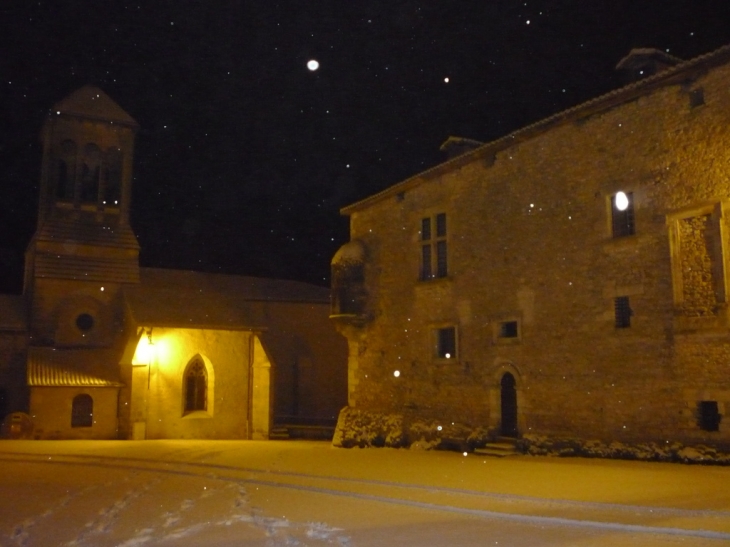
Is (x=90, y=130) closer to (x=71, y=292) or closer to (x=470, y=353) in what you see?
(x=71, y=292)

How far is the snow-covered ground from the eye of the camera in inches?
310

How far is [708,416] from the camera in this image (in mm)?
13180

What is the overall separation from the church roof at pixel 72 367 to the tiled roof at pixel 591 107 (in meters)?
14.1

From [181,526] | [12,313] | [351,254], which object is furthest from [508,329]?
[12,313]

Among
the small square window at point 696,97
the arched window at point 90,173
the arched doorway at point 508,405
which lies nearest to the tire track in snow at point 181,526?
the arched doorway at point 508,405

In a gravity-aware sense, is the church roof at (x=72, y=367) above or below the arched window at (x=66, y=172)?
below

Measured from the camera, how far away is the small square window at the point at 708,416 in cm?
1305

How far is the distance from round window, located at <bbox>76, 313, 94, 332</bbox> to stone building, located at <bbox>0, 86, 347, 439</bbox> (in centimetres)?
4

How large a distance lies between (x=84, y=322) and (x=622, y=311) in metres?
22.4

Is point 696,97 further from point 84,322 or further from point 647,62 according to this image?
point 84,322

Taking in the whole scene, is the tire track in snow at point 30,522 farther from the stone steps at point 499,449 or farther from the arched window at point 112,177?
the arched window at point 112,177

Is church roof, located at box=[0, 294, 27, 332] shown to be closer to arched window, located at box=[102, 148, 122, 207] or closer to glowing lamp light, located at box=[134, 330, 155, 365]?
arched window, located at box=[102, 148, 122, 207]

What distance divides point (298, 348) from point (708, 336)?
22068mm

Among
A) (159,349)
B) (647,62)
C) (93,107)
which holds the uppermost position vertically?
(93,107)
